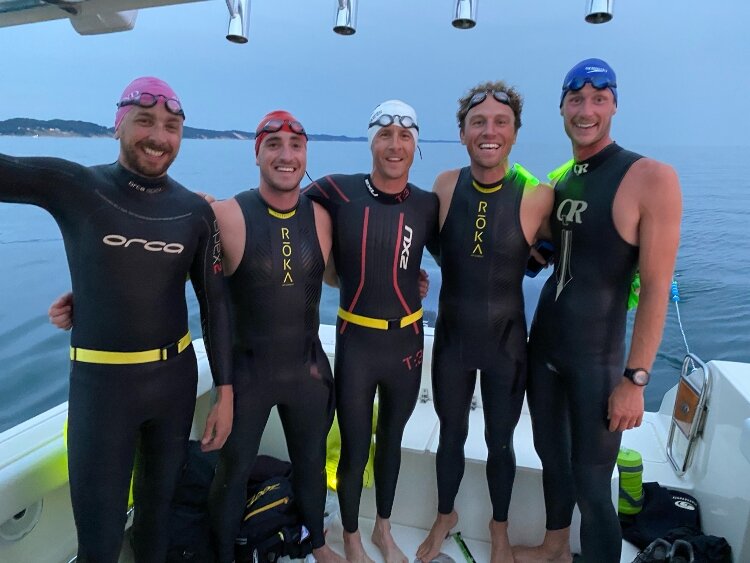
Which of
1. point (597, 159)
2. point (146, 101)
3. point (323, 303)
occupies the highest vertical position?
point (146, 101)

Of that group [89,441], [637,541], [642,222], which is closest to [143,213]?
[89,441]

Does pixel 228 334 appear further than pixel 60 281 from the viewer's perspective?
No

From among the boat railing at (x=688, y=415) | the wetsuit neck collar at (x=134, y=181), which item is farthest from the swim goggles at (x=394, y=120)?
the boat railing at (x=688, y=415)

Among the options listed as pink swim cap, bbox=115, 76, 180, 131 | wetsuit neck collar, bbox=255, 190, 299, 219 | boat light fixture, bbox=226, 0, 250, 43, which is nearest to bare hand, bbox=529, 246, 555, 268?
wetsuit neck collar, bbox=255, 190, 299, 219

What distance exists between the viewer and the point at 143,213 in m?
1.52

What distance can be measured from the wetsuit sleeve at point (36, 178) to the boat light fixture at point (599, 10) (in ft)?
5.33

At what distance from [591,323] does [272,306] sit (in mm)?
1162

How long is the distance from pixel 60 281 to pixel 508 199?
9745 millimetres

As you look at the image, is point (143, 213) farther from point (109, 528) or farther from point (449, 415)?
point (449, 415)

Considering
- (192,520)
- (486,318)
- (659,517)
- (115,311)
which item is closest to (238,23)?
(115,311)

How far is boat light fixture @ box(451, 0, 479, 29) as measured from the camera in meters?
1.61

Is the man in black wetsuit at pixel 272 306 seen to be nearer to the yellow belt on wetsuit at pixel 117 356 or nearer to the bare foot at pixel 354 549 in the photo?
the yellow belt on wetsuit at pixel 117 356

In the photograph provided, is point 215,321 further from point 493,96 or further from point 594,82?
point 594,82

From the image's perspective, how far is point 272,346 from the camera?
1.84 metres
